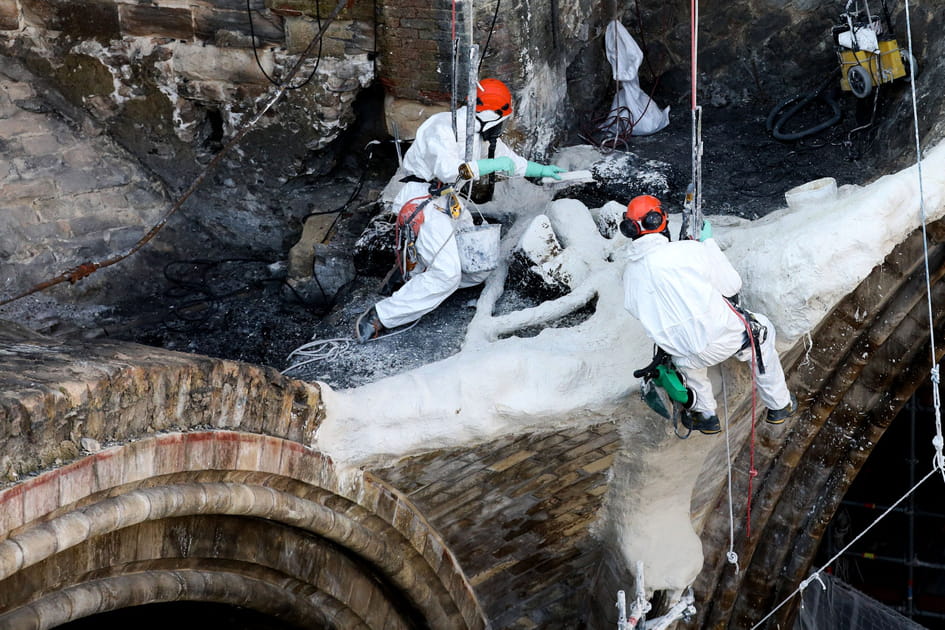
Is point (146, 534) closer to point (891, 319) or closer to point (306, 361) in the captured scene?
point (306, 361)

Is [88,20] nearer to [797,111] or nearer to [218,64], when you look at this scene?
[218,64]

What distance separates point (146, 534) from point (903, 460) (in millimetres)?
5932

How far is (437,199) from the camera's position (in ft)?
19.7

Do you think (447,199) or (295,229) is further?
(295,229)

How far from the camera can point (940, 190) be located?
219 inches

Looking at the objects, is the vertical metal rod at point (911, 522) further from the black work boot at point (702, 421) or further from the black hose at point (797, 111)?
the black work boot at point (702, 421)

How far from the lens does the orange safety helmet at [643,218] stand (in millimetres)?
4828

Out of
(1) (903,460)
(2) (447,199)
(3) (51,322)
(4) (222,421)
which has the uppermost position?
(2) (447,199)

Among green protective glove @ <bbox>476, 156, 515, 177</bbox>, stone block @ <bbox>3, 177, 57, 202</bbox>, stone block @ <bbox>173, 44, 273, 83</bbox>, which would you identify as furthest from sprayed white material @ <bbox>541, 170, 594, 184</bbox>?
stone block @ <bbox>3, 177, 57, 202</bbox>

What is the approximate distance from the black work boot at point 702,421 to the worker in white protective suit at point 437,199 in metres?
1.46

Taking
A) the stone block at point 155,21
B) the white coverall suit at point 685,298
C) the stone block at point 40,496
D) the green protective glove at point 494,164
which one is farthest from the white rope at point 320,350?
the stone block at point 155,21

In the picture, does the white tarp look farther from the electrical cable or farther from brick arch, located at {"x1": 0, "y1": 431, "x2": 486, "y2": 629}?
brick arch, located at {"x1": 0, "y1": 431, "x2": 486, "y2": 629}

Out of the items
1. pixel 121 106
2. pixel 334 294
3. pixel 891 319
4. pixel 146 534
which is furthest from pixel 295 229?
pixel 891 319

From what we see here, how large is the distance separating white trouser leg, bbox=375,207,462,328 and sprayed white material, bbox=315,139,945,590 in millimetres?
275
